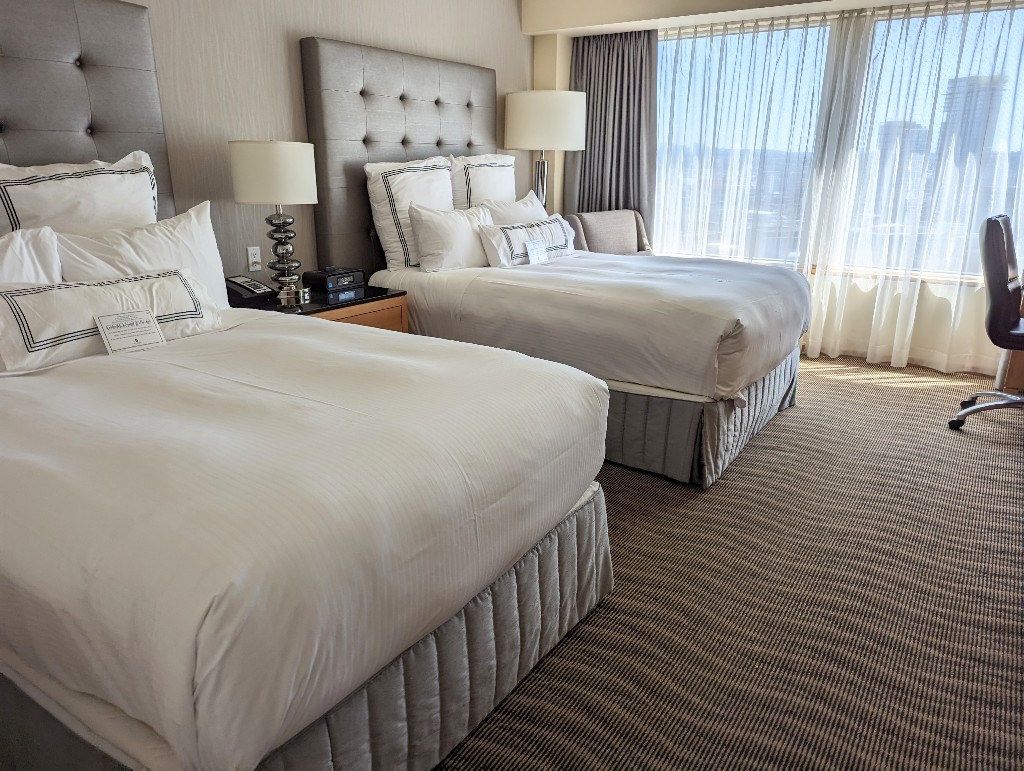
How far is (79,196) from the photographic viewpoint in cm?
226

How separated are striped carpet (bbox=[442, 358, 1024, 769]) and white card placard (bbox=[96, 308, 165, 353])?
4.80 feet

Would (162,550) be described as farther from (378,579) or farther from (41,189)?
(41,189)

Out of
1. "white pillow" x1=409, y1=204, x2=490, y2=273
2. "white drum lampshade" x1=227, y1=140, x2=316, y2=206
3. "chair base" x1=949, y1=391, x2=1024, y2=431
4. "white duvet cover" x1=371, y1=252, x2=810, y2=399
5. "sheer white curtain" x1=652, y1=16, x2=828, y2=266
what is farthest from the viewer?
"sheer white curtain" x1=652, y1=16, x2=828, y2=266

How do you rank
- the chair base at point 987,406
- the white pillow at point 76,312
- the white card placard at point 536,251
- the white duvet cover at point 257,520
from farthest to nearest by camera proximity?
the white card placard at point 536,251
the chair base at point 987,406
the white pillow at point 76,312
the white duvet cover at point 257,520

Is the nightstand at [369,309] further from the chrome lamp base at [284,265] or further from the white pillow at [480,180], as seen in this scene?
the white pillow at [480,180]

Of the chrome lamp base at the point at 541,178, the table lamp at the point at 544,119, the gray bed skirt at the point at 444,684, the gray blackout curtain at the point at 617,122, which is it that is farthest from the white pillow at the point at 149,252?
the gray blackout curtain at the point at 617,122

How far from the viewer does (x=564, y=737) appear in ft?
5.13

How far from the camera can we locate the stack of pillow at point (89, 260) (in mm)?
1888

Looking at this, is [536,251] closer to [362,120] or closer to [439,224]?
[439,224]

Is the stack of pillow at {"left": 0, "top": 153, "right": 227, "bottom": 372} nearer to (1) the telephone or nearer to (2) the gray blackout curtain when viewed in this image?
(1) the telephone

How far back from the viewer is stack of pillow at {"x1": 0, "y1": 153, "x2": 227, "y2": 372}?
189 centimetres

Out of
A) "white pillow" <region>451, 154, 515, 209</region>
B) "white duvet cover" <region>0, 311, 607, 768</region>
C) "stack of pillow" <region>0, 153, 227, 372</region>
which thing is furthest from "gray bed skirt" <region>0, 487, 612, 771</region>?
"white pillow" <region>451, 154, 515, 209</region>

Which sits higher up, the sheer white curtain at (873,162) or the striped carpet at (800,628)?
the sheer white curtain at (873,162)

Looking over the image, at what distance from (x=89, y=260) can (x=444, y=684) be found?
1.69 metres
